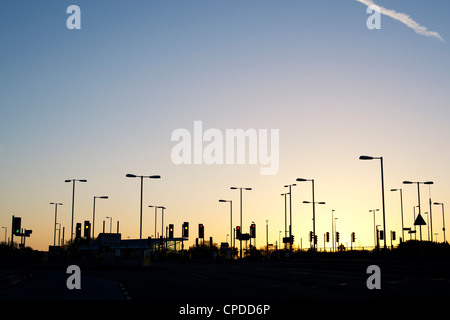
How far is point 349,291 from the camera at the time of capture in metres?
23.4
